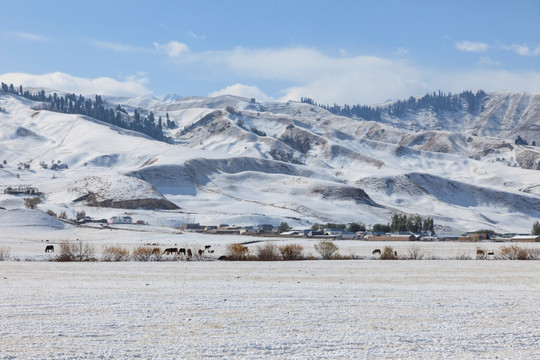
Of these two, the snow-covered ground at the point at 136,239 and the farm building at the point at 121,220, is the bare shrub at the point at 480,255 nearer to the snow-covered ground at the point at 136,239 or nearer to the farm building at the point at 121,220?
the snow-covered ground at the point at 136,239

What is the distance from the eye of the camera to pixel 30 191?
152 metres

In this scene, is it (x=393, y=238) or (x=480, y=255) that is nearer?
(x=480, y=255)

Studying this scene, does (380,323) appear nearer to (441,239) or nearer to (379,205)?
(441,239)

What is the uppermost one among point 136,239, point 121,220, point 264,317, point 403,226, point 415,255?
point 121,220

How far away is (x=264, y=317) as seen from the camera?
1898cm

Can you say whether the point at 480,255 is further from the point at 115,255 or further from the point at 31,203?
the point at 31,203

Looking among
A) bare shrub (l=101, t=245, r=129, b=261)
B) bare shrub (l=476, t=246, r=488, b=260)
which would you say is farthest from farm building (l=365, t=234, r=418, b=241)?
bare shrub (l=101, t=245, r=129, b=261)

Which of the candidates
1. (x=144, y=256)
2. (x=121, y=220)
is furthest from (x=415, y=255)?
(x=121, y=220)

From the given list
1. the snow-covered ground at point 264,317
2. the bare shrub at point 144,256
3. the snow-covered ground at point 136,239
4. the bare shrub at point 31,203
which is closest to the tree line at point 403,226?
the snow-covered ground at point 136,239

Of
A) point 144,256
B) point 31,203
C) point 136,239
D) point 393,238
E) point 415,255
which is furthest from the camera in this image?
point 31,203

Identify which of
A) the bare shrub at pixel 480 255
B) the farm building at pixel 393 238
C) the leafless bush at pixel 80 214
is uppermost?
the leafless bush at pixel 80 214

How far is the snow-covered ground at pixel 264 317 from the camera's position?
583 inches

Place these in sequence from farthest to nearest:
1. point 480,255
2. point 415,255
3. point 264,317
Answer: point 480,255, point 415,255, point 264,317

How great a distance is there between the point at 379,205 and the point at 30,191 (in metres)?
97.8
